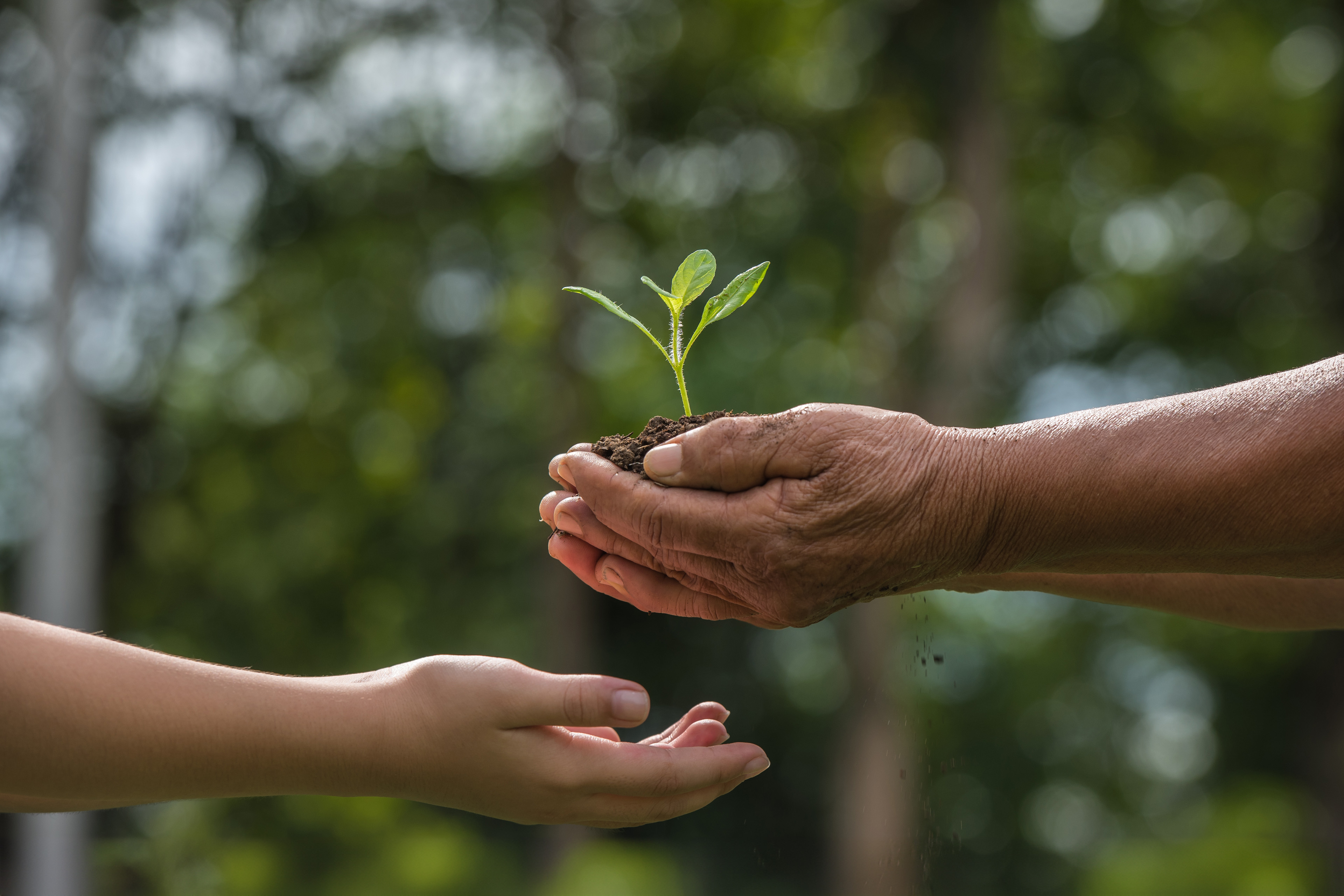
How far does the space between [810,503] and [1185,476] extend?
527 millimetres

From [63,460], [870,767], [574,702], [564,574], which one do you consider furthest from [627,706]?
[870,767]

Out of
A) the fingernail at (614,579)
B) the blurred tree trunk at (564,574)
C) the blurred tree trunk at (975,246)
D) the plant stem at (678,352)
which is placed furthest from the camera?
the blurred tree trunk at (975,246)

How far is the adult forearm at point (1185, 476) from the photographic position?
4.30 feet

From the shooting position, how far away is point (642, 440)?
1.60m

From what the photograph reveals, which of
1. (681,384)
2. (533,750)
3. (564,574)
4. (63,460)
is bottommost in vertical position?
(533,750)

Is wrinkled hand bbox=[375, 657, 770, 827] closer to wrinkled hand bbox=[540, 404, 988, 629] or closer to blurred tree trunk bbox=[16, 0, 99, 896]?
wrinkled hand bbox=[540, 404, 988, 629]

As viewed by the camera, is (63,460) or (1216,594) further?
(63,460)

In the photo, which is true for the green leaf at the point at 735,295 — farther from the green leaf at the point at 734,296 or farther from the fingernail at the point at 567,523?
the fingernail at the point at 567,523

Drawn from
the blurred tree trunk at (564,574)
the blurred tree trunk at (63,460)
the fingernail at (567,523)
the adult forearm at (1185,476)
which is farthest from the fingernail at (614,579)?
the blurred tree trunk at (564,574)

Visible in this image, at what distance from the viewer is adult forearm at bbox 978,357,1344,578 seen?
1.31 metres

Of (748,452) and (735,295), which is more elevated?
(735,295)

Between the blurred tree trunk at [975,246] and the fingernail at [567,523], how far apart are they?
207 inches

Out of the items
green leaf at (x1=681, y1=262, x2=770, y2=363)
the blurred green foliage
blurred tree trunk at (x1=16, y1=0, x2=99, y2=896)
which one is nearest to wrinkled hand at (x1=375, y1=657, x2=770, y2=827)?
green leaf at (x1=681, y1=262, x2=770, y2=363)

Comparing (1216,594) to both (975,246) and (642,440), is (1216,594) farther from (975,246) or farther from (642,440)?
(975,246)
